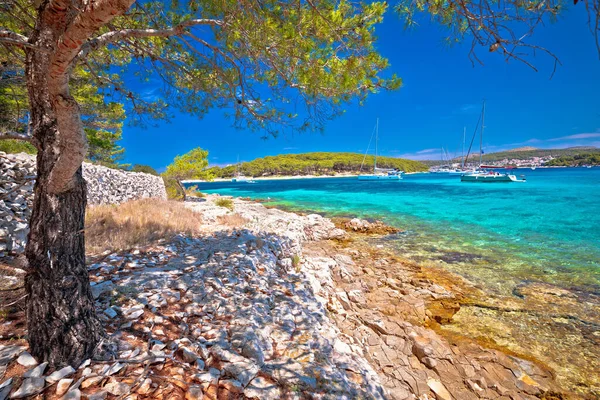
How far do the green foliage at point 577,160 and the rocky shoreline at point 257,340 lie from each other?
165 meters

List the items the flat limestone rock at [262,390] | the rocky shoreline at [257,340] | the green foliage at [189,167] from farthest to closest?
the green foliage at [189,167]
the flat limestone rock at [262,390]
the rocky shoreline at [257,340]

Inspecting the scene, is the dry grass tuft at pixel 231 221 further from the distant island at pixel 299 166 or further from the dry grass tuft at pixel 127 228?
the distant island at pixel 299 166

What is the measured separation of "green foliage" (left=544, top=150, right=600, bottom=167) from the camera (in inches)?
4277

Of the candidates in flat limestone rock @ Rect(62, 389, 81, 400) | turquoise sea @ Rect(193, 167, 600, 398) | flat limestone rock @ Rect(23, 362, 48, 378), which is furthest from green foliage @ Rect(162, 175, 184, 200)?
flat limestone rock @ Rect(62, 389, 81, 400)

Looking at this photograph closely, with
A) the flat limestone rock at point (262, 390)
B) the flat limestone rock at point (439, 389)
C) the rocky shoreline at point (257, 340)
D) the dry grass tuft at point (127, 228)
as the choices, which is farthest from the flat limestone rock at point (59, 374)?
the flat limestone rock at point (439, 389)

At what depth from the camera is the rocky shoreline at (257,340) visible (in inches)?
83.8

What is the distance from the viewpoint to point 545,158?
417 ft

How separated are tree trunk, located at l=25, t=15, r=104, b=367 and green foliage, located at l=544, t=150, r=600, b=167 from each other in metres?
170

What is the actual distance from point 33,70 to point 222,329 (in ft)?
10.5

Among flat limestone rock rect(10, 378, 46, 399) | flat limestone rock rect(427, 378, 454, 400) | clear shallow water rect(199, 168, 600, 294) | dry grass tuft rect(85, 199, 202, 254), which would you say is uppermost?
dry grass tuft rect(85, 199, 202, 254)

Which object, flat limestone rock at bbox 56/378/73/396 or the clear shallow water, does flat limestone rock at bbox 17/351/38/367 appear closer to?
flat limestone rock at bbox 56/378/73/396

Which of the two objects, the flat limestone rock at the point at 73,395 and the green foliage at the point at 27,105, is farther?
the green foliage at the point at 27,105

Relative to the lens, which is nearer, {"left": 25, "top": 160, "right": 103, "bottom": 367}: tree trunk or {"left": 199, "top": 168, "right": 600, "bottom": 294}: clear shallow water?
{"left": 25, "top": 160, "right": 103, "bottom": 367}: tree trunk

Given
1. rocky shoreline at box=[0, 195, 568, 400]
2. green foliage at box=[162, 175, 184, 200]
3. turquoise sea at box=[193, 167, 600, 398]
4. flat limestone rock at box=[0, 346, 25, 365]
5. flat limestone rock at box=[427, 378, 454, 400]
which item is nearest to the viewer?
flat limestone rock at box=[0, 346, 25, 365]
